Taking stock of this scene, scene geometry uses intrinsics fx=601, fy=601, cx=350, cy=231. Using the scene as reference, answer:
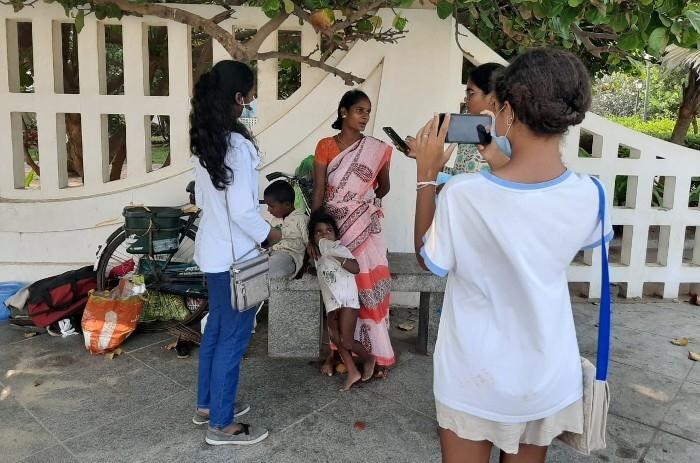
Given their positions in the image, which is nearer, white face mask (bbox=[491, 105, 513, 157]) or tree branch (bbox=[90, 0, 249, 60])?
white face mask (bbox=[491, 105, 513, 157])

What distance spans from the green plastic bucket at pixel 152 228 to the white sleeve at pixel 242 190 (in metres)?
1.73

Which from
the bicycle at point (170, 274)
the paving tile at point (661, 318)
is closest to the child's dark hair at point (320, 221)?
the bicycle at point (170, 274)

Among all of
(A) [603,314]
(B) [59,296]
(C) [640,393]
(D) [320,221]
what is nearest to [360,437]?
(D) [320,221]

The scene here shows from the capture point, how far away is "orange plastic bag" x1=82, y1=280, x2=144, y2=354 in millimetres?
3881

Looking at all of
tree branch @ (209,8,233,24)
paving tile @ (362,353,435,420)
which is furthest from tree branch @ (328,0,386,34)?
paving tile @ (362,353,435,420)

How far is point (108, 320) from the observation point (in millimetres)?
3920

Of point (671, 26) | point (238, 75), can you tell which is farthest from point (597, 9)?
point (238, 75)

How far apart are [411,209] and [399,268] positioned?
917mm

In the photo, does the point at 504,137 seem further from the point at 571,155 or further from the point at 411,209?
the point at 571,155

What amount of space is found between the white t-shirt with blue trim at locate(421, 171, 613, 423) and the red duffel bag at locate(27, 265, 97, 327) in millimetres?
3459

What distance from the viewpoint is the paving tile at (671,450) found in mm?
2832

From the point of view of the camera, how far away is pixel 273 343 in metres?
3.89

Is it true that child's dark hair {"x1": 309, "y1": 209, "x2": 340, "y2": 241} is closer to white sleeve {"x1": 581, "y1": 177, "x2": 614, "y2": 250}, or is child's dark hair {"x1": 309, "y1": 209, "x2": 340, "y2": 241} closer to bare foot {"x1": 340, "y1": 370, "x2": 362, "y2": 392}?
bare foot {"x1": 340, "y1": 370, "x2": 362, "y2": 392}

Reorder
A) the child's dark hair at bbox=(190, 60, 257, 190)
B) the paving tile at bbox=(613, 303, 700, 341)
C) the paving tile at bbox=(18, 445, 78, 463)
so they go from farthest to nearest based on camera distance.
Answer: the paving tile at bbox=(613, 303, 700, 341)
the paving tile at bbox=(18, 445, 78, 463)
the child's dark hair at bbox=(190, 60, 257, 190)
